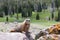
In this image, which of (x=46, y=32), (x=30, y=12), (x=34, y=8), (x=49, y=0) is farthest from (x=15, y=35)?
(x=49, y=0)

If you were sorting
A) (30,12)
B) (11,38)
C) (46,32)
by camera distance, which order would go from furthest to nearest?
(30,12) → (46,32) → (11,38)

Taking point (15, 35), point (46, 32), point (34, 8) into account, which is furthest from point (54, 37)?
point (34, 8)

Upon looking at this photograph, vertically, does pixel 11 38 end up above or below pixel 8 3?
above

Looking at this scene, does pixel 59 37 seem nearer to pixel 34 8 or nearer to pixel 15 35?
pixel 15 35

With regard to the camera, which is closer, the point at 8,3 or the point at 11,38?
the point at 11,38

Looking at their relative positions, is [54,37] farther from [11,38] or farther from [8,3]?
[8,3]

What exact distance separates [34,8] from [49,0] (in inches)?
401

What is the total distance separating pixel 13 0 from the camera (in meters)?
76.1

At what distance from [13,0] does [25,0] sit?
3.96 meters

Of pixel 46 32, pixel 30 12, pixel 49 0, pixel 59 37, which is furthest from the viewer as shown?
pixel 49 0

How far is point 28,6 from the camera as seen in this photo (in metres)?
69.7

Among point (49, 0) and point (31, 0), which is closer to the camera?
point (31, 0)

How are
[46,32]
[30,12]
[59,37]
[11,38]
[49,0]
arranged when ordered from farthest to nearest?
[49,0], [30,12], [46,32], [59,37], [11,38]

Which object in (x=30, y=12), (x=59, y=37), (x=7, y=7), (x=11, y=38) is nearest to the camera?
(x=11, y=38)
